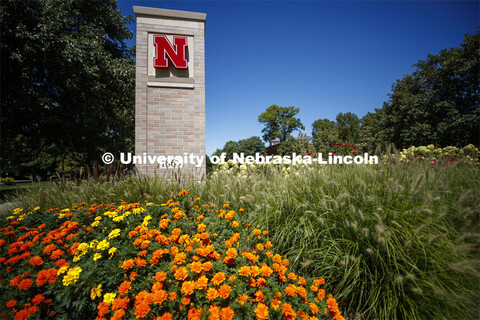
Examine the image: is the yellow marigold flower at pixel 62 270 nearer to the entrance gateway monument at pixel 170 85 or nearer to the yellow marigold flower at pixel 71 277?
the yellow marigold flower at pixel 71 277

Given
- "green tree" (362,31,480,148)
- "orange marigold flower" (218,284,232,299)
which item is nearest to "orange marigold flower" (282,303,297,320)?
"orange marigold flower" (218,284,232,299)

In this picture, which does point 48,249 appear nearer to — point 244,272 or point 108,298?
point 108,298

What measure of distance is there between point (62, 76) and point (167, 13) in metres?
7.06

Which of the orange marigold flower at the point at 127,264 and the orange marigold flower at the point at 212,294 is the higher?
the orange marigold flower at the point at 127,264

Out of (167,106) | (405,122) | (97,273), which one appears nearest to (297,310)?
(97,273)

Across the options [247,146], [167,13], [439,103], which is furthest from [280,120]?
[167,13]

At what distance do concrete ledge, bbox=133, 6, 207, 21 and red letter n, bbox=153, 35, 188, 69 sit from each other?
28.1 inches

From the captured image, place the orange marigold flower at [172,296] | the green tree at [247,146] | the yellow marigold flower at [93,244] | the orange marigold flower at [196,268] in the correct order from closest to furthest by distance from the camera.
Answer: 1. the orange marigold flower at [172,296]
2. the orange marigold flower at [196,268]
3. the yellow marigold flower at [93,244]
4. the green tree at [247,146]

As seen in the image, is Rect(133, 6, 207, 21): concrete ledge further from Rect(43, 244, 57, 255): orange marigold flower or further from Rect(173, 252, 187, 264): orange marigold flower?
Rect(173, 252, 187, 264): orange marigold flower

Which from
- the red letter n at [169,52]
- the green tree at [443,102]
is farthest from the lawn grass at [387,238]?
the green tree at [443,102]

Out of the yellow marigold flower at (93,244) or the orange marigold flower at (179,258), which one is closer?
the orange marigold flower at (179,258)

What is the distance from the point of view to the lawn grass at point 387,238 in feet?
5.19

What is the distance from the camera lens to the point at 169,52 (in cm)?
645

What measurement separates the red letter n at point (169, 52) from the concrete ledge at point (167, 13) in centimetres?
71
